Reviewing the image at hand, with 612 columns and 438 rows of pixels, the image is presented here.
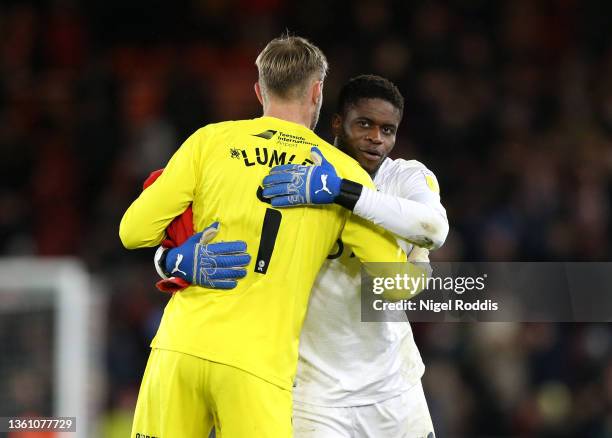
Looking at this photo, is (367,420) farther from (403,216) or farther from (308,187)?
(308,187)

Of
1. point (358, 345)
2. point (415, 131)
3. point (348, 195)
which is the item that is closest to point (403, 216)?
point (348, 195)

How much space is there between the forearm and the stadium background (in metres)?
4.16

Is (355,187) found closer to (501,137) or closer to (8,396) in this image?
(8,396)

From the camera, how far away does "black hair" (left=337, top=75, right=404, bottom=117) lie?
412 centimetres

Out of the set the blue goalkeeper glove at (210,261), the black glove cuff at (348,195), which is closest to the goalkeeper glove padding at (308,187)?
the black glove cuff at (348,195)

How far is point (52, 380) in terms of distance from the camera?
6.51 meters

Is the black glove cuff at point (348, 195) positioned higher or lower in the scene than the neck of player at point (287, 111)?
lower

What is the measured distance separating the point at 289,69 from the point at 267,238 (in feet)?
1.94

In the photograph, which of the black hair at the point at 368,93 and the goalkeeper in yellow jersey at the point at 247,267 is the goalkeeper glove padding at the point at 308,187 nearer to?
the goalkeeper in yellow jersey at the point at 247,267

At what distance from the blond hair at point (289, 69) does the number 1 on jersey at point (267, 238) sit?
1.45 ft

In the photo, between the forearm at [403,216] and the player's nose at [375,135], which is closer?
the forearm at [403,216]

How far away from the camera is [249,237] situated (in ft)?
11.8

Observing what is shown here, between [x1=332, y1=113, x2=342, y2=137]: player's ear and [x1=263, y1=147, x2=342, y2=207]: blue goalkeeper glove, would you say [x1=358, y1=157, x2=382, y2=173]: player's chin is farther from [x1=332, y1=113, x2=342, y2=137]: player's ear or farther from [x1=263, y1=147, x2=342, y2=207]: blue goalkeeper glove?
[x1=263, y1=147, x2=342, y2=207]: blue goalkeeper glove

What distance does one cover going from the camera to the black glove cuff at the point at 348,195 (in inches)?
141
